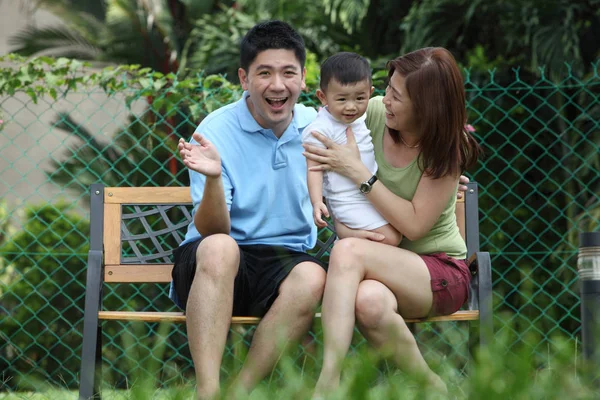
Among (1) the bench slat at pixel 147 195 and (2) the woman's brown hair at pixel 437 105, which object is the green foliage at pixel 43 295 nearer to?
(1) the bench slat at pixel 147 195

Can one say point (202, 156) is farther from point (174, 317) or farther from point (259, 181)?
point (174, 317)

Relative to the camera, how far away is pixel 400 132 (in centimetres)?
311

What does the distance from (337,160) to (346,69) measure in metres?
0.30

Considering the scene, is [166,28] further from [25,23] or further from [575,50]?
[575,50]

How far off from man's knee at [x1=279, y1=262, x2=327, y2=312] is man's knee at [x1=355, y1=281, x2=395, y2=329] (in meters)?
0.16

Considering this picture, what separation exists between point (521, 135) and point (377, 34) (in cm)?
215

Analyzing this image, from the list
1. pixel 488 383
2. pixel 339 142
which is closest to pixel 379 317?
pixel 339 142

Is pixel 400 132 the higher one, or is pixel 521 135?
pixel 400 132

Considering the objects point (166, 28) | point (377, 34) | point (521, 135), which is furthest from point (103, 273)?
point (166, 28)

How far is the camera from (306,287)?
2.92 metres

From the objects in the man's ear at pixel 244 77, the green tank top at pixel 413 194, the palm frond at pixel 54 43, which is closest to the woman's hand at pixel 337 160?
the green tank top at pixel 413 194

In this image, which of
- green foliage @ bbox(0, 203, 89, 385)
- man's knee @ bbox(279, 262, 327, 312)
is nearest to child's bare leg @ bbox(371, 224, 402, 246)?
man's knee @ bbox(279, 262, 327, 312)

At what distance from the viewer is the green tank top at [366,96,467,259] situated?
305 centimetres

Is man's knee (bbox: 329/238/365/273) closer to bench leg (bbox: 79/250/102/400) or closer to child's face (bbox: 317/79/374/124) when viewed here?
child's face (bbox: 317/79/374/124)
